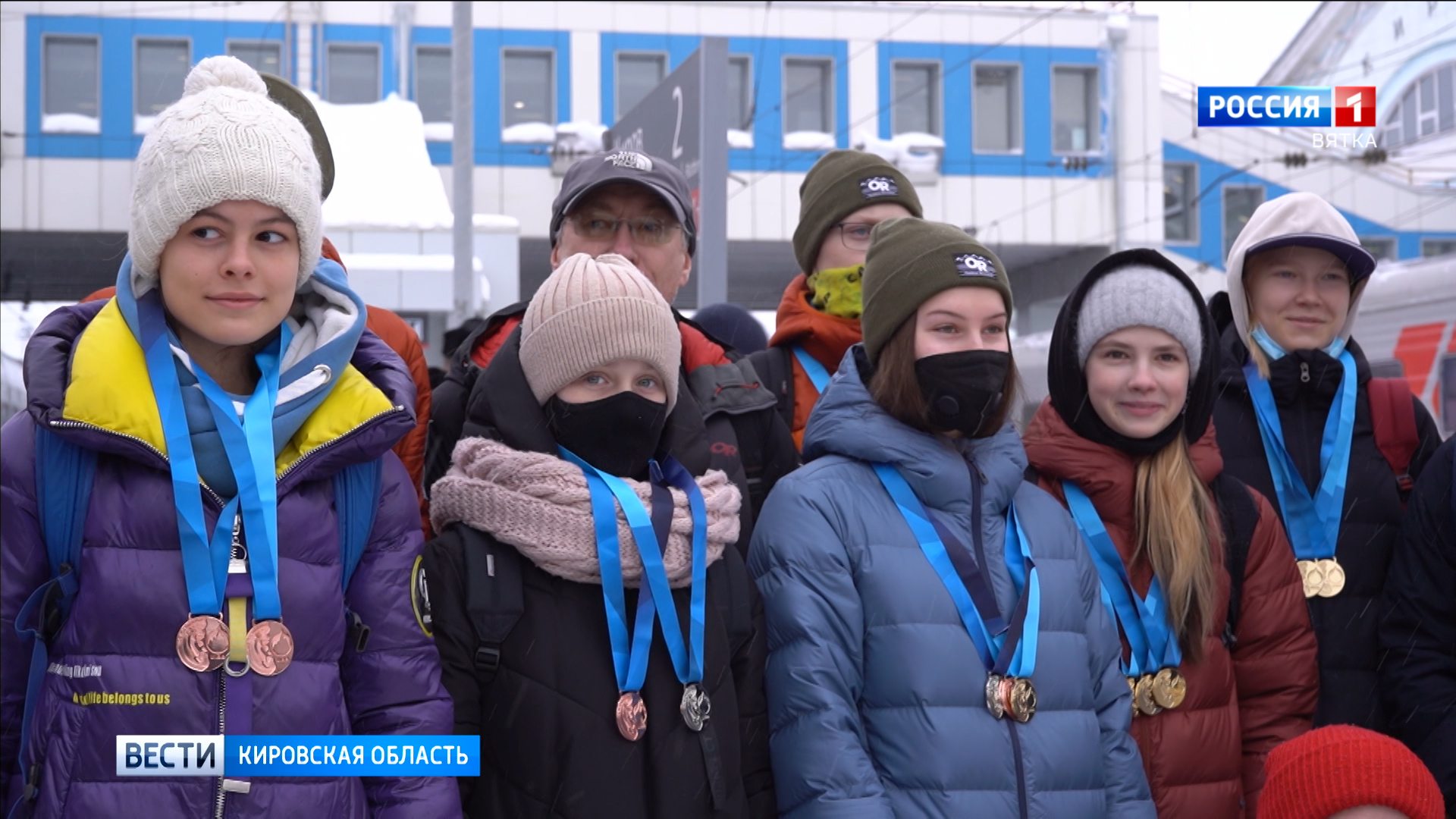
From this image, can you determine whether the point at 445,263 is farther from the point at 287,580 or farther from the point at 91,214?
the point at 287,580

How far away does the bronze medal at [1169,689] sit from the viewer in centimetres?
347

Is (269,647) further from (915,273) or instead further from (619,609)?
(915,273)

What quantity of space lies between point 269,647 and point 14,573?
45 cm

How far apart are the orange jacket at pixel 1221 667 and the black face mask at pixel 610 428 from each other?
3.89ft

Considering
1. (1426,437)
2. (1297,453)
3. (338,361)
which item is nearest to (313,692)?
(338,361)

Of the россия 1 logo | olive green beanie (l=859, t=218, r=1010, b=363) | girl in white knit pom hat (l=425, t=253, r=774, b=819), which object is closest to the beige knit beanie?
girl in white knit pom hat (l=425, t=253, r=774, b=819)

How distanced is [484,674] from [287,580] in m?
0.47

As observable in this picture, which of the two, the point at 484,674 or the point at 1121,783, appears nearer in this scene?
the point at 484,674

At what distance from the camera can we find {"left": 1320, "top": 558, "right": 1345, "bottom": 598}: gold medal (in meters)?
3.82

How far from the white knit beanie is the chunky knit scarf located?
547 millimetres

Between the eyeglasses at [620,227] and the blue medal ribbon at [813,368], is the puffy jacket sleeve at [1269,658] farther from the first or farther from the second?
the eyeglasses at [620,227]

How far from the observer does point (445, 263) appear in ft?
58.1

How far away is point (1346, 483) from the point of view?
12.9 ft

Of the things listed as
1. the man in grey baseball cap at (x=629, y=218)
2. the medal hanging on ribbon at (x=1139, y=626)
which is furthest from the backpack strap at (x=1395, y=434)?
the man in grey baseball cap at (x=629, y=218)
